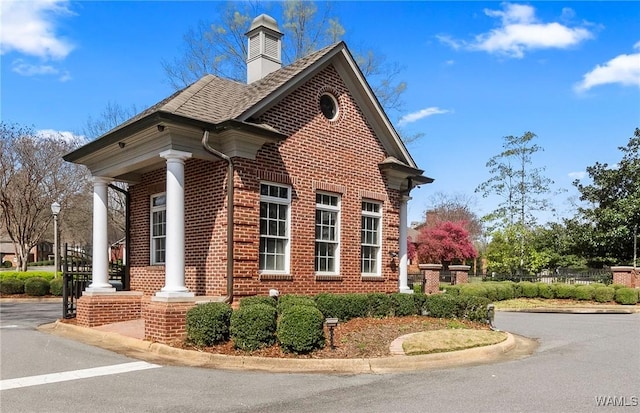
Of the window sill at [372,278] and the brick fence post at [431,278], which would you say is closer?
the window sill at [372,278]

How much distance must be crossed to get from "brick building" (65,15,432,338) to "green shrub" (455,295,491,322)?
2.59 meters

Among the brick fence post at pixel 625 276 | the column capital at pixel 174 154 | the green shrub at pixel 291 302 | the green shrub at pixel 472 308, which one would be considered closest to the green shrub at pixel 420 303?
the green shrub at pixel 472 308

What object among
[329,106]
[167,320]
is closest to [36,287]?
[329,106]

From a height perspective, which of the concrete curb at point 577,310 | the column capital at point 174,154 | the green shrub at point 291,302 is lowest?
the concrete curb at point 577,310

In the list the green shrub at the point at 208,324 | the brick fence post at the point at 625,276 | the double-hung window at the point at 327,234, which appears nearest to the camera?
the green shrub at the point at 208,324

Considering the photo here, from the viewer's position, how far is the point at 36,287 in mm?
25047

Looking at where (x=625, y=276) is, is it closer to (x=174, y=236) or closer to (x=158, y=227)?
(x=158, y=227)

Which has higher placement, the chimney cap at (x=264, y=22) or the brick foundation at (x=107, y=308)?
the chimney cap at (x=264, y=22)

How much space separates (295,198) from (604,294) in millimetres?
18377

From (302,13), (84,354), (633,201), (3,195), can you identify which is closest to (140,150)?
(84,354)

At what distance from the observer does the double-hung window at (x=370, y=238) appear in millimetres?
15164

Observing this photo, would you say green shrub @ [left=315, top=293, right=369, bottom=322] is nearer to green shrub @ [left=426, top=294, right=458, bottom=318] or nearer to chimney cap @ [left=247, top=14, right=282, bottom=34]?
green shrub @ [left=426, top=294, right=458, bottom=318]

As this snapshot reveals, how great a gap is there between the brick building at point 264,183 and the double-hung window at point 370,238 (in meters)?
0.04

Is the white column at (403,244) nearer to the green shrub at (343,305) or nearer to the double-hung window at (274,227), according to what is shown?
the green shrub at (343,305)
